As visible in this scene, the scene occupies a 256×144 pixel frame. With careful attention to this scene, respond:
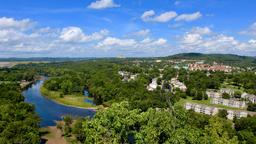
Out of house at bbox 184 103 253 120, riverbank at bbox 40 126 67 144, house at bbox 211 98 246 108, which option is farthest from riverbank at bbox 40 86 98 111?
house at bbox 211 98 246 108

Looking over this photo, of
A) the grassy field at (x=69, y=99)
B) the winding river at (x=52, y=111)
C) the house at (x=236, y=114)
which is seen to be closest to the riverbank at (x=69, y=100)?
the grassy field at (x=69, y=99)

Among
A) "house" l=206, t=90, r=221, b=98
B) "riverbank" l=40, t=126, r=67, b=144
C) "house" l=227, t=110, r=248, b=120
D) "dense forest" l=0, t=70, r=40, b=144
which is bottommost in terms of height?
"house" l=227, t=110, r=248, b=120

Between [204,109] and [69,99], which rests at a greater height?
[69,99]

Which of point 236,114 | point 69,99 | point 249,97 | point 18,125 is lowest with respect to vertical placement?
point 236,114

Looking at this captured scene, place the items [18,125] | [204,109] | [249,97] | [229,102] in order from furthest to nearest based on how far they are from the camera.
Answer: [249,97]
[229,102]
[204,109]
[18,125]

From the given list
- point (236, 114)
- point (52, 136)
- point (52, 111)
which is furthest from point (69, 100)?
point (236, 114)

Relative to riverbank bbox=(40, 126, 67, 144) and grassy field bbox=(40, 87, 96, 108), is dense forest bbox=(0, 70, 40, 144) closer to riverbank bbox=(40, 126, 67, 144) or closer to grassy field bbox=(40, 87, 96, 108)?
riverbank bbox=(40, 126, 67, 144)

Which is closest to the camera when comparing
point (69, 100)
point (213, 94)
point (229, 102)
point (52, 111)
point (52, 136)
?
point (52, 136)

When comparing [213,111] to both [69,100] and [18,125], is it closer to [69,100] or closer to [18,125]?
[69,100]

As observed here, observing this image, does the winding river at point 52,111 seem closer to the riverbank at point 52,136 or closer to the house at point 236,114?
the riverbank at point 52,136
